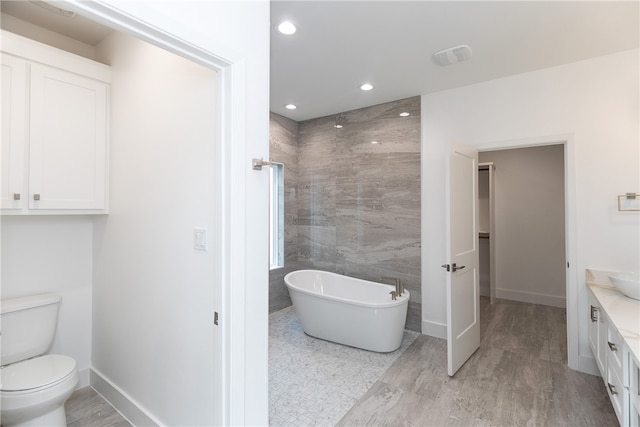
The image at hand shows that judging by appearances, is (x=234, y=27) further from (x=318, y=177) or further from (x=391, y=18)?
(x=318, y=177)

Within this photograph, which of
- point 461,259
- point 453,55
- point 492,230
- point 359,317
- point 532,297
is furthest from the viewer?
point 492,230

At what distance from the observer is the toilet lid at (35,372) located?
1642mm

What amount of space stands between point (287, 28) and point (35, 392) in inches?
102

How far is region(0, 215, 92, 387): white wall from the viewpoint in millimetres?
2043

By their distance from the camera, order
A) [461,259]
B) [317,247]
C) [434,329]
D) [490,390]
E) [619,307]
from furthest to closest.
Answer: [317,247], [434,329], [461,259], [490,390], [619,307]

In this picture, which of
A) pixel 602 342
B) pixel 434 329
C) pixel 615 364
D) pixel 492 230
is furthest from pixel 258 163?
pixel 492 230

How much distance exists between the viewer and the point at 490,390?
2.32 metres

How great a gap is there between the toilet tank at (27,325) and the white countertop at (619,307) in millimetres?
3246

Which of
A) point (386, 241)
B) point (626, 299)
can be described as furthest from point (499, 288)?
point (626, 299)

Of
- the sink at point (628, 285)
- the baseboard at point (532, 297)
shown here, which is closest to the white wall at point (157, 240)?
the sink at point (628, 285)

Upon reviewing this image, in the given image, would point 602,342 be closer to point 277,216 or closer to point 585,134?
point 585,134

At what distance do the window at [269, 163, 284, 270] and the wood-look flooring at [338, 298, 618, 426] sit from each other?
6.88 feet

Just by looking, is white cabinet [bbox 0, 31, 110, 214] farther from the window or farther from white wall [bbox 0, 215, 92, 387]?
the window

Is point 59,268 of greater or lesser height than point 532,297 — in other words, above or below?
above
